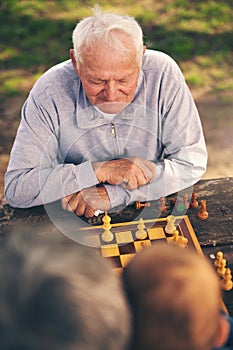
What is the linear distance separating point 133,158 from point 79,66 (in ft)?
1.57

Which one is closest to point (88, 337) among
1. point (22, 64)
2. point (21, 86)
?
point (21, 86)

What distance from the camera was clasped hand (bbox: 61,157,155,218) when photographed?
79.5 inches

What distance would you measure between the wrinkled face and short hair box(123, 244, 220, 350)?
115 centimetres

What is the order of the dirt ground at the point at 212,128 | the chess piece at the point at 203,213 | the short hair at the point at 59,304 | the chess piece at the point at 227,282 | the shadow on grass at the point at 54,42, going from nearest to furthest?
the short hair at the point at 59,304 < the chess piece at the point at 227,282 < the chess piece at the point at 203,213 < the dirt ground at the point at 212,128 < the shadow on grass at the point at 54,42

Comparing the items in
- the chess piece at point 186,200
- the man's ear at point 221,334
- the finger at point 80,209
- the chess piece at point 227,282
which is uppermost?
the man's ear at point 221,334

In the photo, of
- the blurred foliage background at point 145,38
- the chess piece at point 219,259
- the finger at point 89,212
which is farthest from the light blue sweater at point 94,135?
the blurred foliage background at point 145,38

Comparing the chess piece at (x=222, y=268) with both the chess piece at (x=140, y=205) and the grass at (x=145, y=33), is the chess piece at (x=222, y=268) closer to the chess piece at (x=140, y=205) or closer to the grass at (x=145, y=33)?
the chess piece at (x=140, y=205)

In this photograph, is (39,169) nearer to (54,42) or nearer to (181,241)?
(181,241)

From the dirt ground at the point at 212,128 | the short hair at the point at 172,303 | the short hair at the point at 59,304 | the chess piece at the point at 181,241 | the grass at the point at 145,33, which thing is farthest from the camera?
the grass at the point at 145,33

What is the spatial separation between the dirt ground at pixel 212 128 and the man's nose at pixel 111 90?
1729 mm

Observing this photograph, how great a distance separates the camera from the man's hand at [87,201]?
2004mm

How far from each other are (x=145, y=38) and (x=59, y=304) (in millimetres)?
4517

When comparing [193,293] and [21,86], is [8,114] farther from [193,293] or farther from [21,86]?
[193,293]

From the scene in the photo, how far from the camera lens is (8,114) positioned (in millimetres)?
4230
